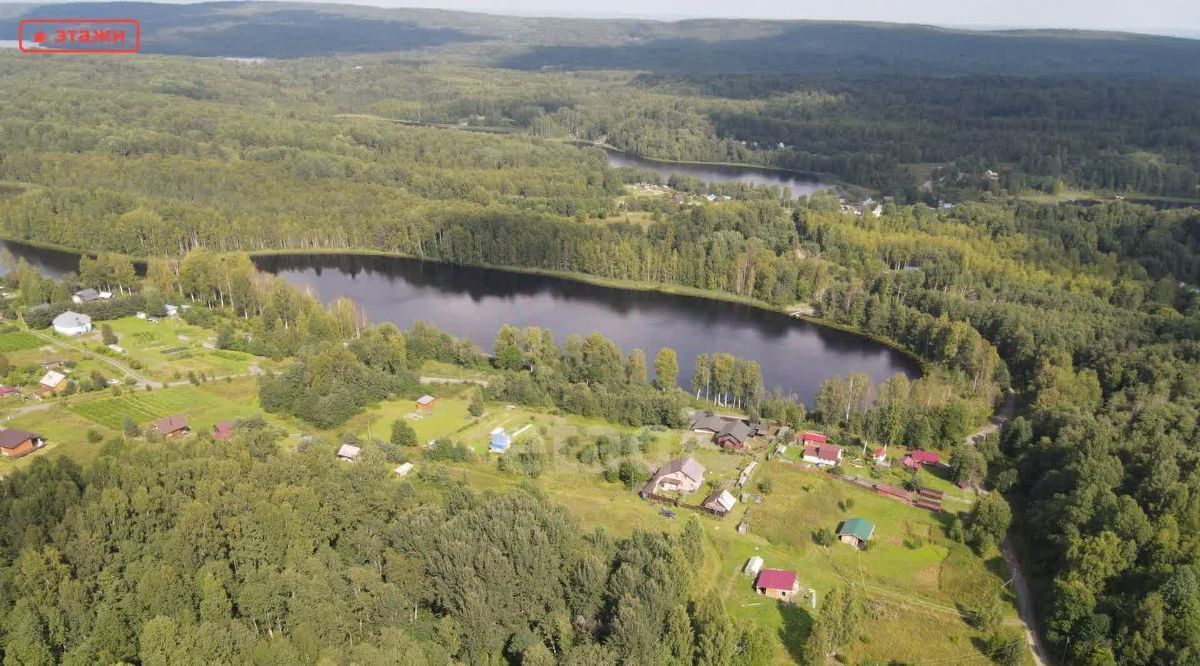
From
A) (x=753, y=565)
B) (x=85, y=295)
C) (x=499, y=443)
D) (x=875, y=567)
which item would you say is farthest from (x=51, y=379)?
(x=875, y=567)

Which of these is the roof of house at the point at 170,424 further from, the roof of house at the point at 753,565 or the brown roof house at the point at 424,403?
the roof of house at the point at 753,565

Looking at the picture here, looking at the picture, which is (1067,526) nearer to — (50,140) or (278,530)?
(278,530)

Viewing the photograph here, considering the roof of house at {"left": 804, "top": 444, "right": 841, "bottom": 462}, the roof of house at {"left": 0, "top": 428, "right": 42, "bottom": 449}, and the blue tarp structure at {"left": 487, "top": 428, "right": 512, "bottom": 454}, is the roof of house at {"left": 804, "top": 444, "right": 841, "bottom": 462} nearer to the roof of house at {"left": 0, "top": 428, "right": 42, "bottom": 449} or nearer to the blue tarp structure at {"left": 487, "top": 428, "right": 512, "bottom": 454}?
the blue tarp structure at {"left": 487, "top": 428, "right": 512, "bottom": 454}

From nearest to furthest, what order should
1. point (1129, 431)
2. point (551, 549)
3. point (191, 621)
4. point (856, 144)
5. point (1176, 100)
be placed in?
point (191, 621), point (551, 549), point (1129, 431), point (856, 144), point (1176, 100)

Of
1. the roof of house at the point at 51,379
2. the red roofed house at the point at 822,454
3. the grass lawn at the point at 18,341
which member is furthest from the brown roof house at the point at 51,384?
the red roofed house at the point at 822,454

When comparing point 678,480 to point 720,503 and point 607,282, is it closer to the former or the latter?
point 720,503

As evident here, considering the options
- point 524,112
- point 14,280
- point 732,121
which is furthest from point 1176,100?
point 14,280
